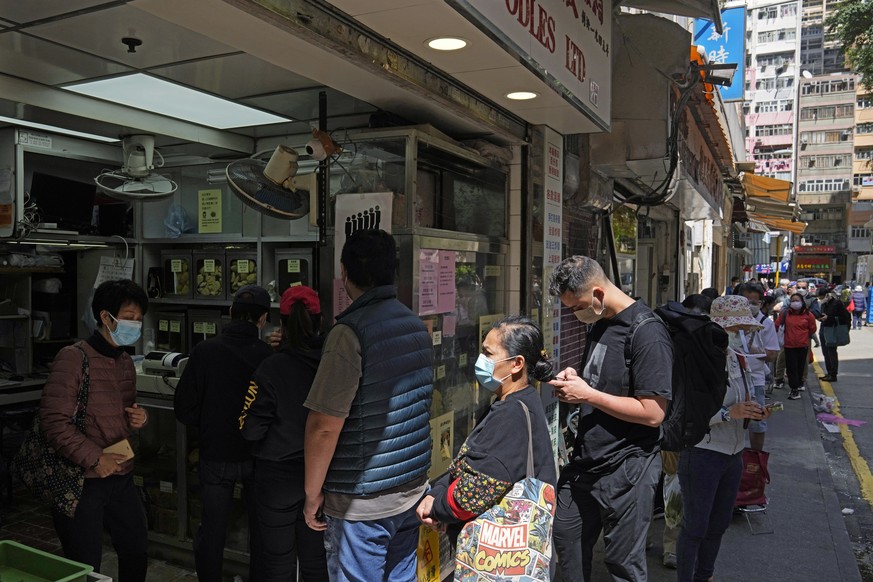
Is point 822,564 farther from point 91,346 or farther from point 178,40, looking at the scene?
point 178,40

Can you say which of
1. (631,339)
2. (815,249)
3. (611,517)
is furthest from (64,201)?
(815,249)

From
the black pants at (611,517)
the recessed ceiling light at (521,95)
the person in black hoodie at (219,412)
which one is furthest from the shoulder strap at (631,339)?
the person in black hoodie at (219,412)

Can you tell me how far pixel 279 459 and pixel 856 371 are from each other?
14813mm

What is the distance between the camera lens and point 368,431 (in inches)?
103

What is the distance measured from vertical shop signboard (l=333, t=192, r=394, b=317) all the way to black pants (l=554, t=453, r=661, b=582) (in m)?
1.63

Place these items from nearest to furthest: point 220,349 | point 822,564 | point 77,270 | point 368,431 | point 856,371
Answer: point 368,431
point 220,349
point 822,564
point 77,270
point 856,371

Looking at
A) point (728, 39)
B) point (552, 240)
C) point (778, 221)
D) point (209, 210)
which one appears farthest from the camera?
point (778, 221)

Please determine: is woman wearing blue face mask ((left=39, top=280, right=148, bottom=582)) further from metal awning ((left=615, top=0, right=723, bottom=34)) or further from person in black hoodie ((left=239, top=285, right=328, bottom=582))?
metal awning ((left=615, top=0, right=723, bottom=34))

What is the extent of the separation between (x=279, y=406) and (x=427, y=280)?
48.0 inches

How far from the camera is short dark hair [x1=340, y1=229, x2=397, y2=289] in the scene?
2723 millimetres

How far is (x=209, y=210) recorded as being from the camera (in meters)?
5.86

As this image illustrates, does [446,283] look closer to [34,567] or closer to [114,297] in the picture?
[114,297]

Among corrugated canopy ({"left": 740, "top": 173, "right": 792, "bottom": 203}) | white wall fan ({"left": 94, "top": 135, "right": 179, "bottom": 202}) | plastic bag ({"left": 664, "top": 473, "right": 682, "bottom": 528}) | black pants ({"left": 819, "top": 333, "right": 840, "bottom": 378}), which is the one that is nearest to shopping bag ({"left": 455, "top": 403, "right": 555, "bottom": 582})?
plastic bag ({"left": 664, "top": 473, "right": 682, "bottom": 528})

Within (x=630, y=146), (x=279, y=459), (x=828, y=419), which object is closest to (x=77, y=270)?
(x=279, y=459)
